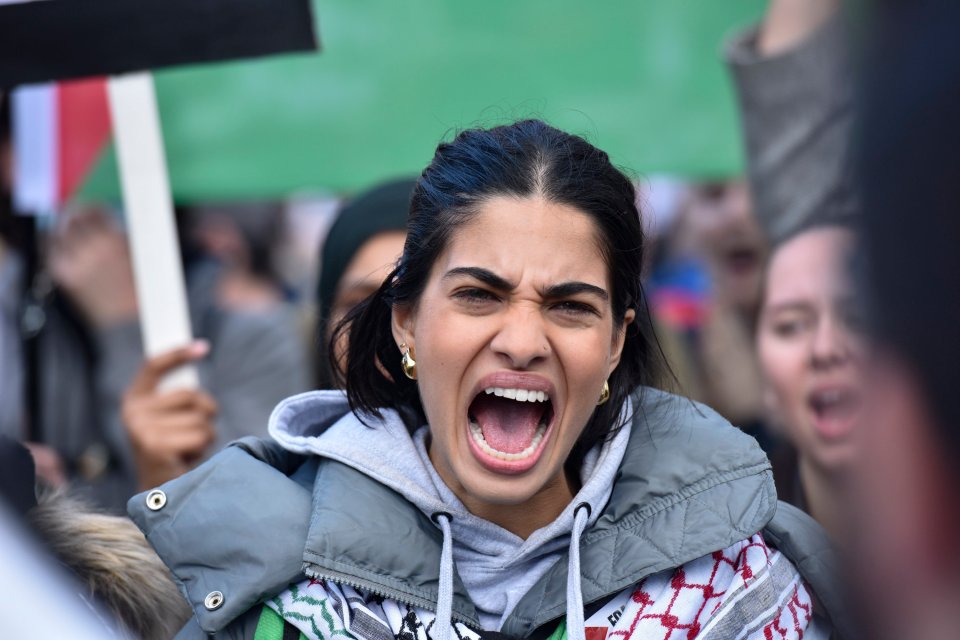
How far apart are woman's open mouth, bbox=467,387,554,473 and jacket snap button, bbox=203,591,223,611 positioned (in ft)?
1.50

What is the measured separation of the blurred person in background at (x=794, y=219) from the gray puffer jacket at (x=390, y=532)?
0.53 metres

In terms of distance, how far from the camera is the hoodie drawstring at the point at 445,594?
193 centimetres

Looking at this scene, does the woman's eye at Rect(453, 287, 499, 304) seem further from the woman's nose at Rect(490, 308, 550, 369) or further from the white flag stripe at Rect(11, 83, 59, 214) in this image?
the white flag stripe at Rect(11, 83, 59, 214)

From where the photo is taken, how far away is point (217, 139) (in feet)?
12.6

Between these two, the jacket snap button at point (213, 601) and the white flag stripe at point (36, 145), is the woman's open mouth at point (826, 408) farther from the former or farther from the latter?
the white flag stripe at point (36, 145)

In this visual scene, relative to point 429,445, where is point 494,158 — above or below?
above

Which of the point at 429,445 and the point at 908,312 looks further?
the point at 429,445

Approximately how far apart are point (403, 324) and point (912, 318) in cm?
162

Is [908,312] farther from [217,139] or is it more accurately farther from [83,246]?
[83,246]

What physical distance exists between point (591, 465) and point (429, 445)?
0.29 meters

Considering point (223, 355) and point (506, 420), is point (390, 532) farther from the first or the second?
point (223, 355)

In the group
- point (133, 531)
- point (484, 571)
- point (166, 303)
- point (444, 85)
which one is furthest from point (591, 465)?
point (444, 85)

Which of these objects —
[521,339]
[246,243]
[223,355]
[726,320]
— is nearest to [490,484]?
[521,339]

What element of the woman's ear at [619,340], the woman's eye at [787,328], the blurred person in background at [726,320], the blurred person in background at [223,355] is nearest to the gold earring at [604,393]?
the woman's ear at [619,340]
